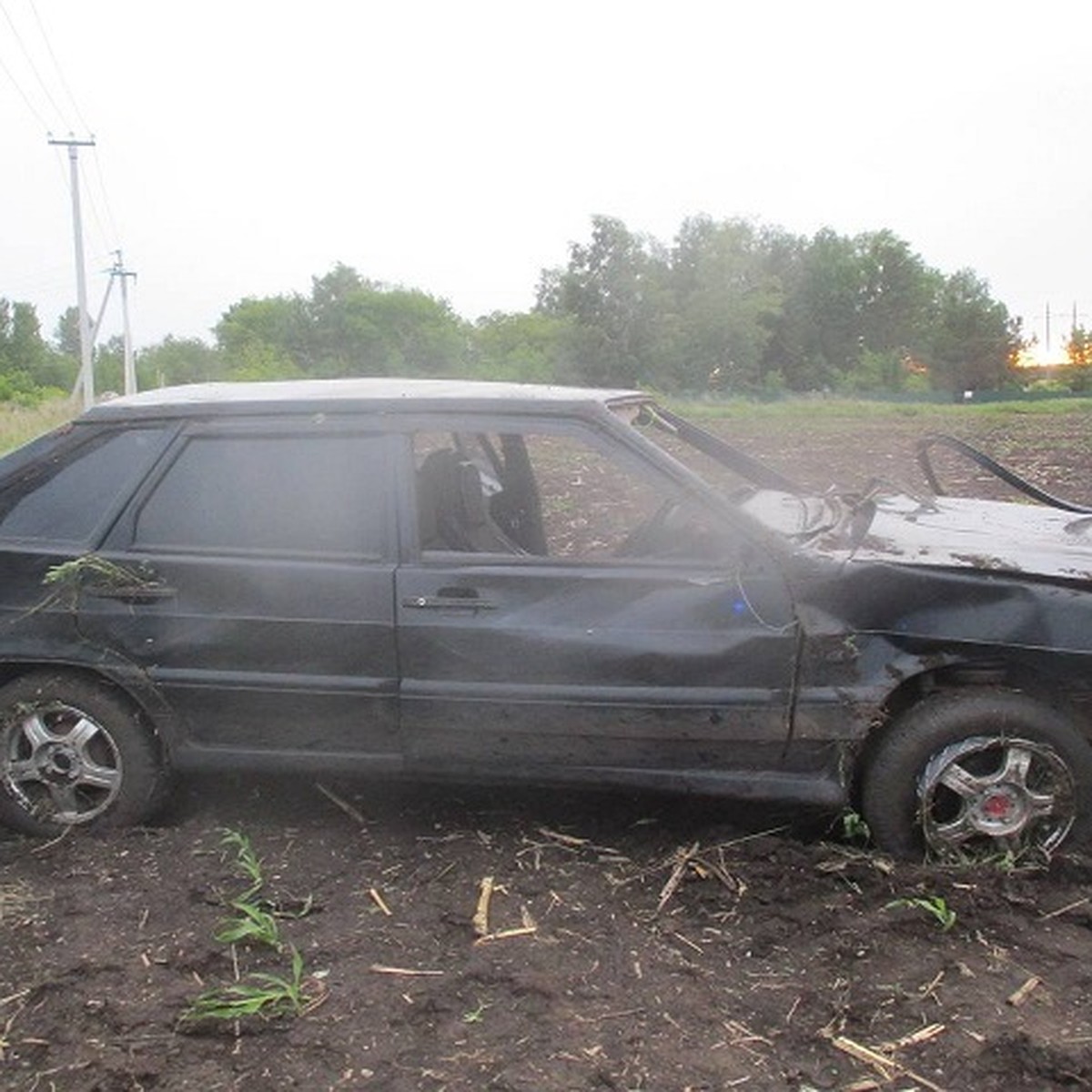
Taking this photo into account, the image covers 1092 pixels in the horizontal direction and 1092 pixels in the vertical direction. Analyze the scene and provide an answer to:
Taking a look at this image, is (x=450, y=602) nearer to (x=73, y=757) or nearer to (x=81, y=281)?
(x=73, y=757)

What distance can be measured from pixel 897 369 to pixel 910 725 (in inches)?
3026

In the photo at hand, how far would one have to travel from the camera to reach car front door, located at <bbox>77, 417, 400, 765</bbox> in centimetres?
397

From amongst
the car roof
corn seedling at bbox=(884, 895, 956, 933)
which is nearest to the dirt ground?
corn seedling at bbox=(884, 895, 956, 933)

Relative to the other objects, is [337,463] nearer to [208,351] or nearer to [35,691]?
[35,691]

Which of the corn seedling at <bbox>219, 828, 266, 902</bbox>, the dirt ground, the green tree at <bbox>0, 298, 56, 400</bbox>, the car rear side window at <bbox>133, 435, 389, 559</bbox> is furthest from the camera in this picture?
the green tree at <bbox>0, 298, 56, 400</bbox>

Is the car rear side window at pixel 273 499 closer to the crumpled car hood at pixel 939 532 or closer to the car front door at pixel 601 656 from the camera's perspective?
the car front door at pixel 601 656

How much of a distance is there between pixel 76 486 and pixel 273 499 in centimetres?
72

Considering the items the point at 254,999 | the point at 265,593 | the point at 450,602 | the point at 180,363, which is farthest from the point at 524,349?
the point at 254,999

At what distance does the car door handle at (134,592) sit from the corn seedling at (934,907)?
96.0 inches

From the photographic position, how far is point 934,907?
3.47 m

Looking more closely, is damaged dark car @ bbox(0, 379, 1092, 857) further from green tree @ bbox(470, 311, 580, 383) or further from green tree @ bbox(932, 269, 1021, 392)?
green tree @ bbox(932, 269, 1021, 392)

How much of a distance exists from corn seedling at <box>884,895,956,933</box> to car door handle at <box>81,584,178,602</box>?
8.00 ft

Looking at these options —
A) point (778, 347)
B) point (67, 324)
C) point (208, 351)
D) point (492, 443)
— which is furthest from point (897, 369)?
point (67, 324)

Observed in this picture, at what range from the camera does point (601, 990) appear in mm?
3121
